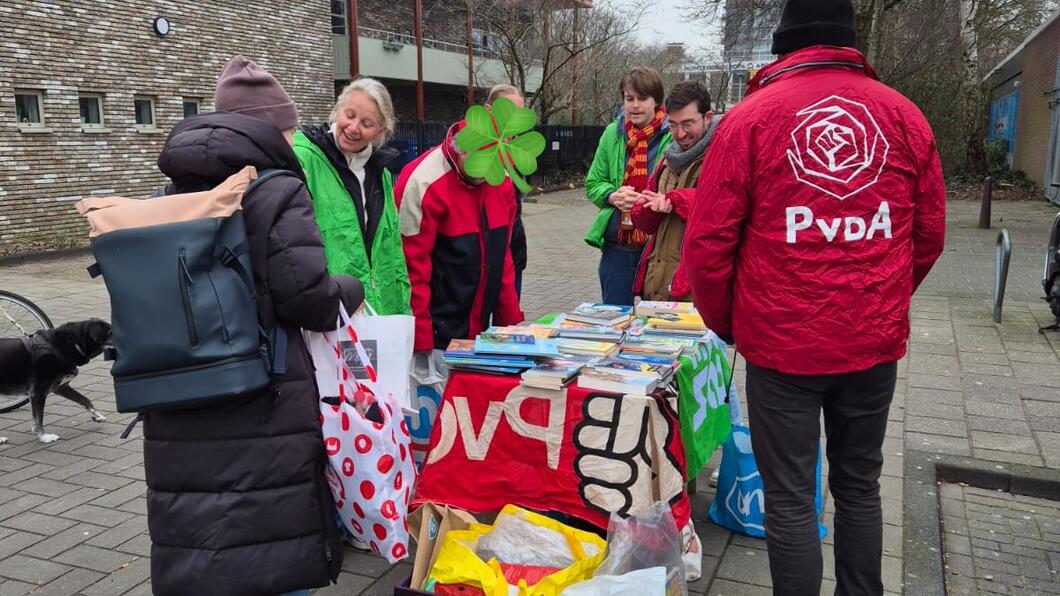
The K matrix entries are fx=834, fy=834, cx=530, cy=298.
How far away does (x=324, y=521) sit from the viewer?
7.54 feet

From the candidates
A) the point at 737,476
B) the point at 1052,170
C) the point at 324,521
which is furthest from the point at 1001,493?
the point at 1052,170

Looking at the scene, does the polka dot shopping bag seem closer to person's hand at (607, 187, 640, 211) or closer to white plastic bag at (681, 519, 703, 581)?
white plastic bag at (681, 519, 703, 581)

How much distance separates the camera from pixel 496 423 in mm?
3051

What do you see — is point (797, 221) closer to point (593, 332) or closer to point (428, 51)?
point (593, 332)

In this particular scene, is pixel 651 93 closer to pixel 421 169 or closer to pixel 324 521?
pixel 421 169

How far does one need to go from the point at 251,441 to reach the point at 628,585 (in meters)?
1.15

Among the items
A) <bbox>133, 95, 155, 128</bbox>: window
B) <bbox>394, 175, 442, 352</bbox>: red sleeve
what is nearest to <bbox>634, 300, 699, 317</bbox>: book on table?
<bbox>394, 175, 442, 352</bbox>: red sleeve

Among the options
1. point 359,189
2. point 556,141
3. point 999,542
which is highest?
point 556,141

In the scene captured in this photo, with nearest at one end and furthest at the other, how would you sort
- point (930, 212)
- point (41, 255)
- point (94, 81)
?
point (930, 212), point (41, 255), point (94, 81)

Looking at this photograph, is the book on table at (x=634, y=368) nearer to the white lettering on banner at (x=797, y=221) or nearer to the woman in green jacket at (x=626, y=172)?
the white lettering on banner at (x=797, y=221)

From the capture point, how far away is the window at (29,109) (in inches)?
498

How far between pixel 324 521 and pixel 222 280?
0.74 m

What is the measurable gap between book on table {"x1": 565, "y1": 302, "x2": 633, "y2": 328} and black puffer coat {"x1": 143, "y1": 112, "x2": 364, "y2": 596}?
166cm

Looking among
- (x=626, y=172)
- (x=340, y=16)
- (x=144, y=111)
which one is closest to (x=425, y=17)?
(x=340, y=16)
